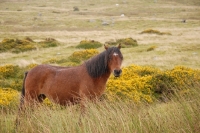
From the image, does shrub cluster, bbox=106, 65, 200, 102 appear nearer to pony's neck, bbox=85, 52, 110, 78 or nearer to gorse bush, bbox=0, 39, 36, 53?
pony's neck, bbox=85, 52, 110, 78

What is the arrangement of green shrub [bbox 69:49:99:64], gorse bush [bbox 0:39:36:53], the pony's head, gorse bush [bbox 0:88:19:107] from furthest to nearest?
gorse bush [bbox 0:39:36:53] < green shrub [bbox 69:49:99:64] < gorse bush [bbox 0:88:19:107] < the pony's head

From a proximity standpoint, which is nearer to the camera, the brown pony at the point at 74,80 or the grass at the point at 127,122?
the grass at the point at 127,122

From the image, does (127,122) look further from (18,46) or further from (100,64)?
(18,46)

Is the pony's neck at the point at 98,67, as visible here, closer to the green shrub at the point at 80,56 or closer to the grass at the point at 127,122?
the grass at the point at 127,122

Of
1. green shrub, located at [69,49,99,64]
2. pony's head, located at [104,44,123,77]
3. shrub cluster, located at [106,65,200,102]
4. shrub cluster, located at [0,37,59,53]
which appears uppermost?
pony's head, located at [104,44,123,77]

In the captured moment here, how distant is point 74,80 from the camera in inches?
302

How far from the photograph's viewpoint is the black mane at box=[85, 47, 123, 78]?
295 inches

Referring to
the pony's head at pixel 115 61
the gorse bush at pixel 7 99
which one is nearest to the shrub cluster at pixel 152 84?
the gorse bush at pixel 7 99

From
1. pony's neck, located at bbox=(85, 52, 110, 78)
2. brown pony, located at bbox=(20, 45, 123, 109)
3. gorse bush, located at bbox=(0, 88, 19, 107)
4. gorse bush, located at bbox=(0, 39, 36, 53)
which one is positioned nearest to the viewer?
brown pony, located at bbox=(20, 45, 123, 109)

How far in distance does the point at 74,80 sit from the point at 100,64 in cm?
84

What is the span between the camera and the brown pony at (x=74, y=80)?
291 inches

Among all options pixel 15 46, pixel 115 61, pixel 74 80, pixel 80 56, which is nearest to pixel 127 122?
pixel 115 61

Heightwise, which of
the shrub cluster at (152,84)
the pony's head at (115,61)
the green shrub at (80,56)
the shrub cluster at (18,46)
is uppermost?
the pony's head at (115,61)

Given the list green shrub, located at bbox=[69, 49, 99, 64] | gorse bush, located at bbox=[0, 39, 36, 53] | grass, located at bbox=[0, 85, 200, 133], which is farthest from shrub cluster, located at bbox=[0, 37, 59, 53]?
grass, located at bbox=[0, 85, 200, 133]
